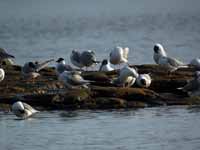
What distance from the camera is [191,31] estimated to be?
43.7 metres

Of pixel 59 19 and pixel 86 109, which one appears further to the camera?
pixel 59 19

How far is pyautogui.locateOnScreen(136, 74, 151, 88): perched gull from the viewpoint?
1827cm

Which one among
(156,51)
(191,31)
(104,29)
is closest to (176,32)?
(191,31)

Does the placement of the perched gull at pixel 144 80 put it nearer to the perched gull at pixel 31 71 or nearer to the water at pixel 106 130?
the water at pixel 106 130

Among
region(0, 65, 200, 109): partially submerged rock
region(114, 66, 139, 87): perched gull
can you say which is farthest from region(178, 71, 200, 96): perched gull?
region(114, 66, 139, 87): perched gull

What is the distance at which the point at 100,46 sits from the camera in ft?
115

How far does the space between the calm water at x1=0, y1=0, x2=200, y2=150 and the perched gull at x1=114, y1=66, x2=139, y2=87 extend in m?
1.49

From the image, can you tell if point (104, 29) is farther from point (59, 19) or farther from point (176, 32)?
point (59, 19)

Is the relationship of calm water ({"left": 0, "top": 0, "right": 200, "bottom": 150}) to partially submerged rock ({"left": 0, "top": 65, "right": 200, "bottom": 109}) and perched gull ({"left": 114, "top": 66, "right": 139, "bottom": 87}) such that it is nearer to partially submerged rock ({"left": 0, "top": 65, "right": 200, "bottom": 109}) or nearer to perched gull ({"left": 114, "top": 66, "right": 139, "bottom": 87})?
partially submerged rock ({"left": 0, "top": 65, "right": 200, "bottom": 109})

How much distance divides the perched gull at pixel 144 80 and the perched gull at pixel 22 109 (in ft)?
8.76

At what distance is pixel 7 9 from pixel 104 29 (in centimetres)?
2258

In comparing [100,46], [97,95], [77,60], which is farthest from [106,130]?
[100,46]

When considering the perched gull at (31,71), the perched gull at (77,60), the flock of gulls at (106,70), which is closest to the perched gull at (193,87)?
the flock of gulls at (106,70)

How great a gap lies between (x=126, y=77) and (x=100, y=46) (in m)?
16.7
